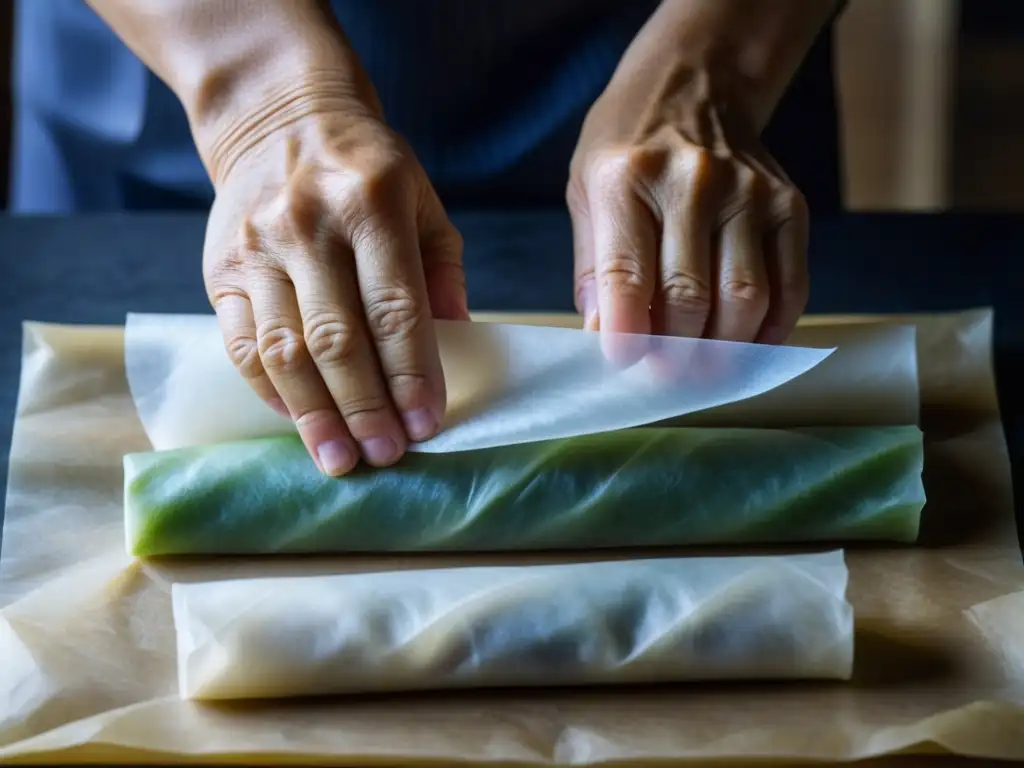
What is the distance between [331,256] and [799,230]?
699 mm

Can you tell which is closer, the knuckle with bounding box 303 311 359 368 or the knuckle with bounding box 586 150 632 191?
the knuckle with bounding box 303 311 359 368

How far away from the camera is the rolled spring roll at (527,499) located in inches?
70.3

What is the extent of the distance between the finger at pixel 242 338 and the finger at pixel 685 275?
566mm

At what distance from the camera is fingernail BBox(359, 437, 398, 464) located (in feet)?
5.69

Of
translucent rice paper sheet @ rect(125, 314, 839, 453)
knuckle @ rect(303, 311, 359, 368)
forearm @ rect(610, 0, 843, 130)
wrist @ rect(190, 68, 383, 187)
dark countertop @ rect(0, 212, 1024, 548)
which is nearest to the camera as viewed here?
knuckle @ rect(303, 311, 359, 368)

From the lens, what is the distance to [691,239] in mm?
1768

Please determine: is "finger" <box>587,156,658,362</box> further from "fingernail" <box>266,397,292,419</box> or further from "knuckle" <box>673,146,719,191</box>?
"fingernail" <box>266,397,292,419</box>

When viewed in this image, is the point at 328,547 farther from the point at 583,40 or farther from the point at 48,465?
the point at 583,40

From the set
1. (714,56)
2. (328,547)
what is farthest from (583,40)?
(328,547)

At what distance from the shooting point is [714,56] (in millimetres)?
2016

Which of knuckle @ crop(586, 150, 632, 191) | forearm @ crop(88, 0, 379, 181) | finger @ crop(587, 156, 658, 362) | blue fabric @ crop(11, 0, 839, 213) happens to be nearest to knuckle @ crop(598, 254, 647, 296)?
finger @ crop(587, 156, 658, 362)

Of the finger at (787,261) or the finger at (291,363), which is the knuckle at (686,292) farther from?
the finger at (291,363)

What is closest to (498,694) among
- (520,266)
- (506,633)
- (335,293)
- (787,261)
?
(506,633)

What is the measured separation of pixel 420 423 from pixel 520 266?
726 mm
